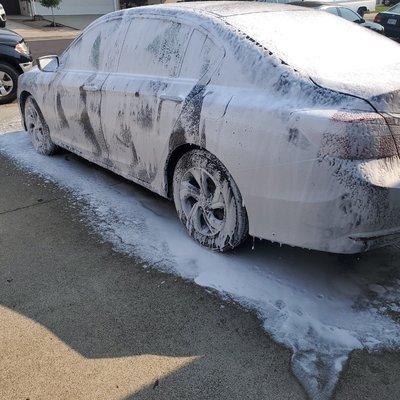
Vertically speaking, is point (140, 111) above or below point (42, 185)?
above

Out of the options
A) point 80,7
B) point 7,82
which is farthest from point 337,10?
point 80,7

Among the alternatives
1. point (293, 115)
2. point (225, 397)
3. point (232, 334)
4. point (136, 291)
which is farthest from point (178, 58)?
point (225, 397)

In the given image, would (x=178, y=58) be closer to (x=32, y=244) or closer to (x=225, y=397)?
(x=32, y=244)

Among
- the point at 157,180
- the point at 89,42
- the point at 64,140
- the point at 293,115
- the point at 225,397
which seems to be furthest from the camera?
the point at 64,140

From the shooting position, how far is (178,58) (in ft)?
12.2

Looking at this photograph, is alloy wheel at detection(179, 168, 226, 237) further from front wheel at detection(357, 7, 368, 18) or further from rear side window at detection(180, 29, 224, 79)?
front wheel at detection(357, 7, 368, 18)

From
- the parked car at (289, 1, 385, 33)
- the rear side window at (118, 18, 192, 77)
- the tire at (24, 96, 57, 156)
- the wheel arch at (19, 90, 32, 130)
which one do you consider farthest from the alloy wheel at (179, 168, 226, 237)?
the parked car at (289, 1, 385, 33)

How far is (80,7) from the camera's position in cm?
2511

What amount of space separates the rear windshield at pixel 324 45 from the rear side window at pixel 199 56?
210 millimetres

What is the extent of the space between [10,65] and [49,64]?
3.66m

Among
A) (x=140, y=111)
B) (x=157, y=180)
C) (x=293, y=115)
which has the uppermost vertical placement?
(x=293, y=115)

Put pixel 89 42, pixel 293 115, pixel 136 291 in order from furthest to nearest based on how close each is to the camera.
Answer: pixel 89 42 → pixel 136 291 → pixel 293 115

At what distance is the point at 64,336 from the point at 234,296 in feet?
3.40

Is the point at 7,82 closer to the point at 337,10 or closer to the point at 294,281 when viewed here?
the point at 294,281
